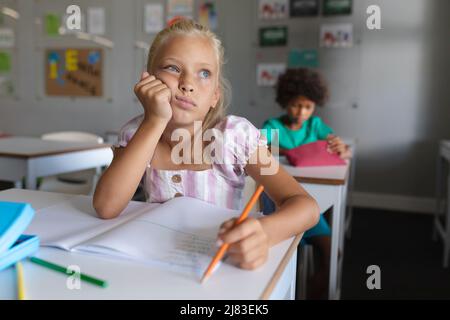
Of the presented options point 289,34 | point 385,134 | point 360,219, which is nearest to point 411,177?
point 385,134

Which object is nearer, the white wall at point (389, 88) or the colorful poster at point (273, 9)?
the white wall at point (389, 88)

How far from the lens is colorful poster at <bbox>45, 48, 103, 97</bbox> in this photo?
4.30 meters

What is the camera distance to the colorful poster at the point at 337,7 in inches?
141

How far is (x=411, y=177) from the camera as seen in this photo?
3.61 m

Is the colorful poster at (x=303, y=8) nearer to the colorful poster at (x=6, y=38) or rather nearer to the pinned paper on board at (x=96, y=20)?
the pinned paper on board at (x=96, y=20)

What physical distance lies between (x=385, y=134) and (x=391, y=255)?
1.35m

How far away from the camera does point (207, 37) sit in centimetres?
100

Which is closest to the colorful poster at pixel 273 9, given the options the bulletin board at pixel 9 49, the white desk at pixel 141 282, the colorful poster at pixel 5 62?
the bulletin board at pixel 9 49

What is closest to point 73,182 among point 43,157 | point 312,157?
point 43,157

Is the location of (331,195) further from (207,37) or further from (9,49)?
(9,49)

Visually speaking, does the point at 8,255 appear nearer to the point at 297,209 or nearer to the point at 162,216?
the point at 162,216

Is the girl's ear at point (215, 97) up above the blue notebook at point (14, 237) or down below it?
above

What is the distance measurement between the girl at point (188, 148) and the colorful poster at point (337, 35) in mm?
2761

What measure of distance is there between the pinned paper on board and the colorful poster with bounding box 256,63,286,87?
1587mm
